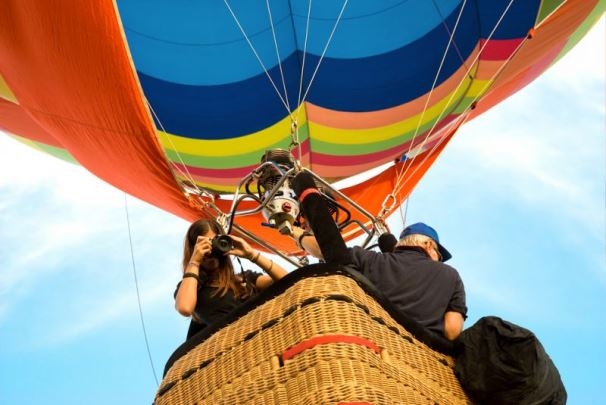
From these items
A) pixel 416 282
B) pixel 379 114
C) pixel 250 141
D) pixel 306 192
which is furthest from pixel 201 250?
pixel 379 114

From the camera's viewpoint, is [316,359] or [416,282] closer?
[316,359]

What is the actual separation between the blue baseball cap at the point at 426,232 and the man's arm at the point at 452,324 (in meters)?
0.29

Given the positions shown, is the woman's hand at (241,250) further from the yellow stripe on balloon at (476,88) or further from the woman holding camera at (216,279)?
Result: the yellow stripe on balloon at (476,88)

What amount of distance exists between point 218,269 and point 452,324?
0.64 meters

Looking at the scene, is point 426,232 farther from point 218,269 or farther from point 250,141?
point 250,141

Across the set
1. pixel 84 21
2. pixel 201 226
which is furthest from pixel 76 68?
pixel 201 226

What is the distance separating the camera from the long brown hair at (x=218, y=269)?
7.00 ft

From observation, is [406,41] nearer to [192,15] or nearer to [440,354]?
[192,15]

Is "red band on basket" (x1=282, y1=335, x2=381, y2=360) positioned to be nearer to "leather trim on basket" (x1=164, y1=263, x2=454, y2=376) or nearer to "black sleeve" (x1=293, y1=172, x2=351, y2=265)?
"leather trim on basket" (x1=164, y1=263, x2=454, y2=376)

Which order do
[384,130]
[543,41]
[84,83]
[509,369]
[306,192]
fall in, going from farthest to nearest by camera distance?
[384,130] → [543,41] → [84,83] → [306,192] → [509,369]

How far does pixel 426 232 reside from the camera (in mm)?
2186

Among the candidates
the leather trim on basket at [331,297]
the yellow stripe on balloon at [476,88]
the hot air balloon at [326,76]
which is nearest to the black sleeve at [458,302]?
the leather trim on basket at [331,297]

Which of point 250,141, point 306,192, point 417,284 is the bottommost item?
point 417,284

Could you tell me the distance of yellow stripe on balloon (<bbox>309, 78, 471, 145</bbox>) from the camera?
5195 millimetres
